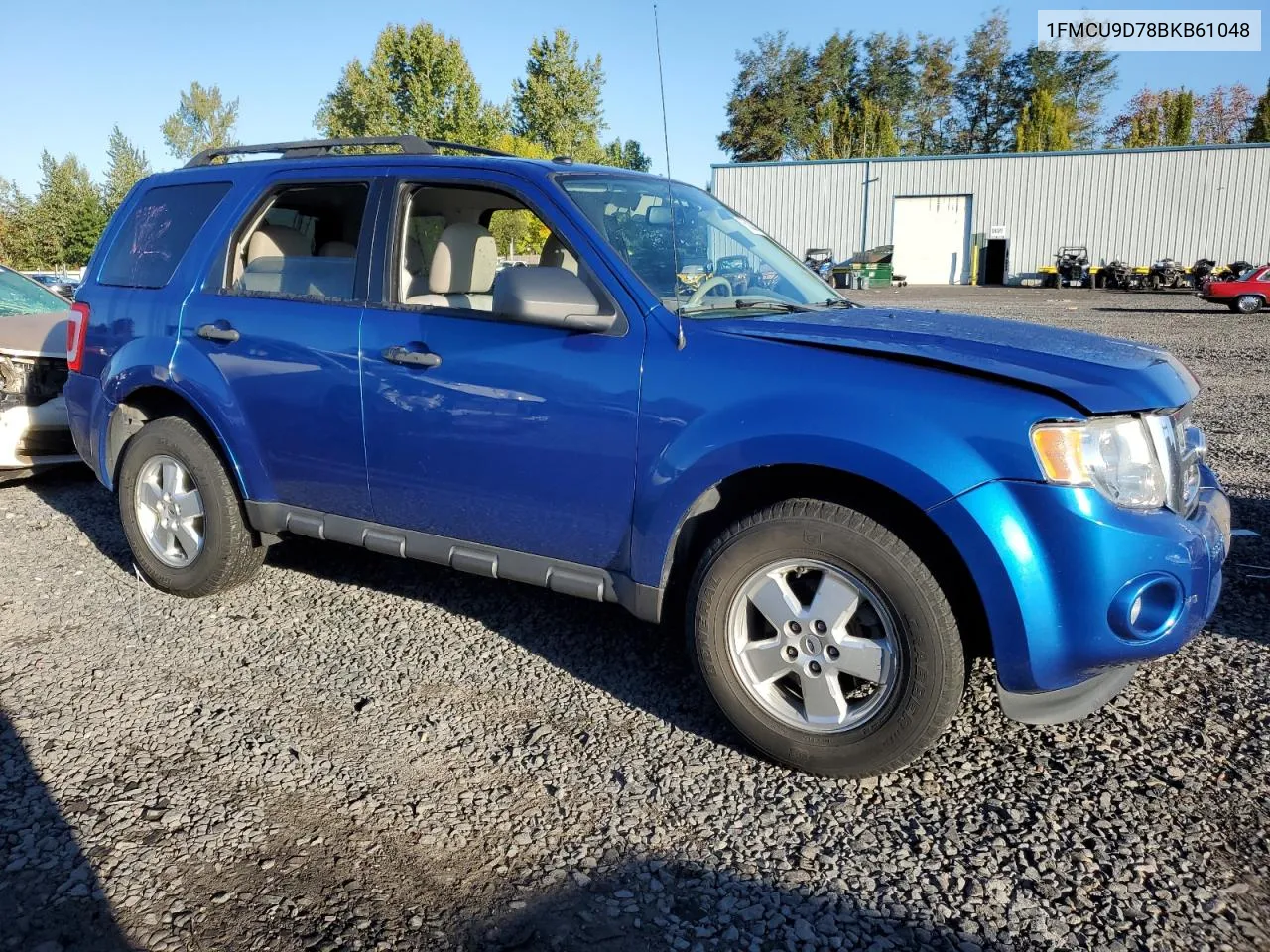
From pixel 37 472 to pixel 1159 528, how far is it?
7.07 meters

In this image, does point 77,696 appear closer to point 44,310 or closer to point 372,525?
point 372,525

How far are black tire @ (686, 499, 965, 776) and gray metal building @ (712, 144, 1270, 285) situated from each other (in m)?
38.0

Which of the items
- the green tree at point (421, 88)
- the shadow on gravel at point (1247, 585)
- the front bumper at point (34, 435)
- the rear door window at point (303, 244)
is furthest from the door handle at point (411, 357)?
the green tree at point (421, 88)

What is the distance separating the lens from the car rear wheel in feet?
76.1

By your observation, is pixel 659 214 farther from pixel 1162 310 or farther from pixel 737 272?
pixel 1162 310

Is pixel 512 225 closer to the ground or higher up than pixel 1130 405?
higher up

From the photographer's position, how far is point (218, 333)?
409cm

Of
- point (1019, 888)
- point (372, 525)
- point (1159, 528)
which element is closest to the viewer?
point (1019, 888)

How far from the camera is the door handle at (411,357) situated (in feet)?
11.5

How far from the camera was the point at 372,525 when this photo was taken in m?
3.86

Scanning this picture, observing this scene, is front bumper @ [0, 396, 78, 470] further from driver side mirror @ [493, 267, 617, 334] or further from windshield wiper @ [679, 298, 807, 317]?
windshield wiper @ [679, 298, 807, 317]

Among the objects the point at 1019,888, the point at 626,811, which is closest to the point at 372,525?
the point at 626,811

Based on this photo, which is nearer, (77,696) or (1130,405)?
(1130,405)

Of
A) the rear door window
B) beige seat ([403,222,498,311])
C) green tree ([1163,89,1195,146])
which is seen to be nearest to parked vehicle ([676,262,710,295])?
beige seat ([403,222,498,311])
